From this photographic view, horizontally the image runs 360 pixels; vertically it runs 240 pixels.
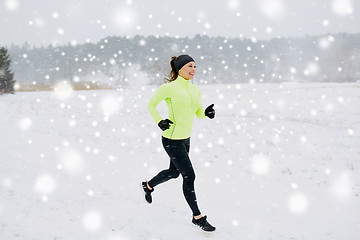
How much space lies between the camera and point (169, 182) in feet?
22.2

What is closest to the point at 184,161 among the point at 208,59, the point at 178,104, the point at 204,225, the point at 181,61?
the point at 178,104

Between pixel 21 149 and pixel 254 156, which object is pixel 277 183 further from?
pixel 21 149

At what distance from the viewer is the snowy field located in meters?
4.42

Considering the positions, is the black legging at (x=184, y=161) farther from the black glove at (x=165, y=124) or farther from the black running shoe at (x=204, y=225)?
the black glove at (x=165, y=124)

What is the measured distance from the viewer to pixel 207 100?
26.8 m

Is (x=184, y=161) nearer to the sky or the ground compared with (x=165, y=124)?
nearer to the ground

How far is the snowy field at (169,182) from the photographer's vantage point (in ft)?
14.5

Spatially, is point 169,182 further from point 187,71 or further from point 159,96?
point 187,71

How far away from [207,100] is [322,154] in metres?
17.5

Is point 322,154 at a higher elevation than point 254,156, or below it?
higher

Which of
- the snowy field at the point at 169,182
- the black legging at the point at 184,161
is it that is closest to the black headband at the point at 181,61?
the black legging at the point at 184,161

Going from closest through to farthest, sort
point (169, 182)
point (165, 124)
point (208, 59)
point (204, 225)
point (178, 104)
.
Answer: point (165, 124) → point (178, 104) → point (204, 225) → point (169, 182) → point (208, 59)

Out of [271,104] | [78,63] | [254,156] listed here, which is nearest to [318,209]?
[254,156]

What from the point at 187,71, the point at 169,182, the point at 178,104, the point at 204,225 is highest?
the point at 187,71
